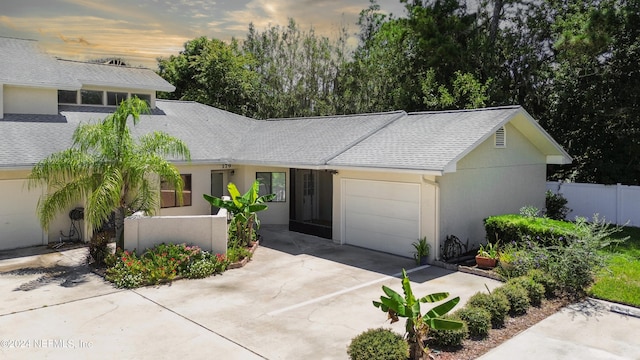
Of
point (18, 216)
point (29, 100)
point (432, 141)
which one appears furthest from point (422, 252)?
point (29, 100)

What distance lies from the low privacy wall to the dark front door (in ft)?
20.1

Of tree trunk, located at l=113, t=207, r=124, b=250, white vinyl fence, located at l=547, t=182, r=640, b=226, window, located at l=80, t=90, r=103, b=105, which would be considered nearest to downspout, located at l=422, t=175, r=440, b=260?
tree trunk, located at l=113, t=207, r=124, b=250

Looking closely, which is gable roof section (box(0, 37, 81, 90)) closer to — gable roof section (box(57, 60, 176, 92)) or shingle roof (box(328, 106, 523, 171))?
gable roof section (box(57, 60, 176, 92))

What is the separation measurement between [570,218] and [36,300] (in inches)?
780

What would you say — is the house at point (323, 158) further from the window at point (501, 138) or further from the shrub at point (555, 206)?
the shrub at point (555, 206)

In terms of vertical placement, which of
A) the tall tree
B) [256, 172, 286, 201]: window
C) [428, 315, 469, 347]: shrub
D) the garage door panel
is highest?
the tall tree

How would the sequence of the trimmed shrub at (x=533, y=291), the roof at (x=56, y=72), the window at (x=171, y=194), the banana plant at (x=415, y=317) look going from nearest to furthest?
the banana plant at (x=415, y=317) → the trimmed shrub at (x=533, y=291) → the window at (x=171, y=194) → the roof at (x=56, y=72)

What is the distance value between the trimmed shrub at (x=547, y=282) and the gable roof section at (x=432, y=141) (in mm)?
3378

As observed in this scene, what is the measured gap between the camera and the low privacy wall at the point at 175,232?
41.5ft

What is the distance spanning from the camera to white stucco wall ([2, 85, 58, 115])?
1720cm

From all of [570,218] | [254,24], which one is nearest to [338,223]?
[570,218]

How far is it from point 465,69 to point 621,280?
15989mm

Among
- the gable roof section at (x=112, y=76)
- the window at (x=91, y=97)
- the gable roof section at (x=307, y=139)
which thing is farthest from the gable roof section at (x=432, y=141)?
the window at (x=91, y=97)

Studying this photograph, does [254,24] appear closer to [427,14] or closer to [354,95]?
[354,95]
